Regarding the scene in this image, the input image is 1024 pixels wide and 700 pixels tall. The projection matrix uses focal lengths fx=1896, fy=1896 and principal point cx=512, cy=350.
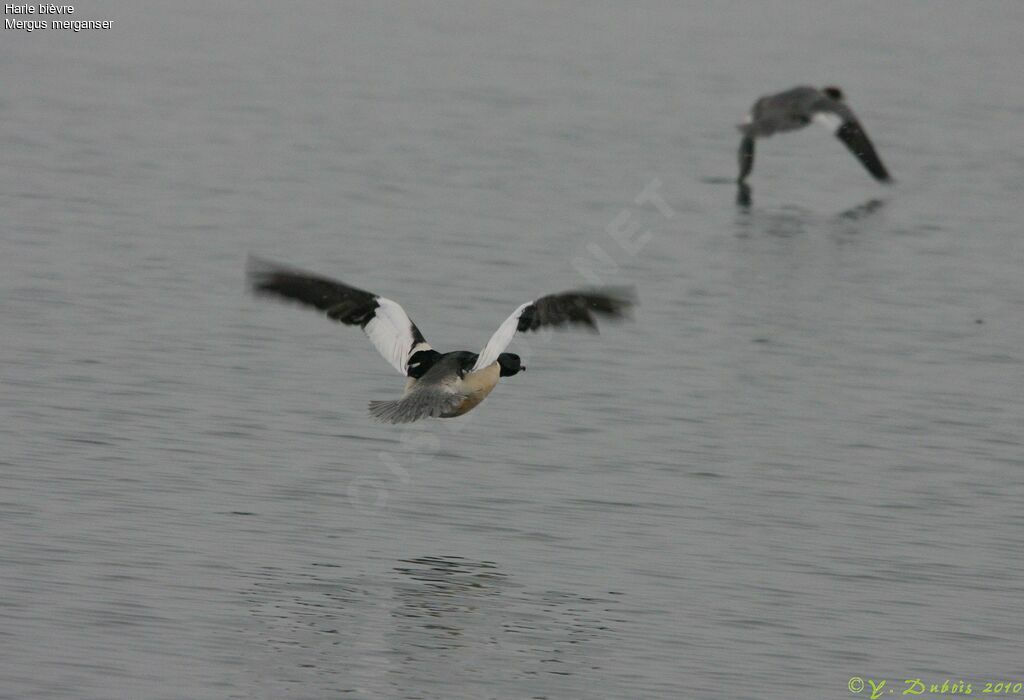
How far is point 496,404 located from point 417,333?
2.14 m

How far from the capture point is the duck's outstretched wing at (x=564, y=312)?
28.7 feet

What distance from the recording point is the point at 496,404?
11.7 m

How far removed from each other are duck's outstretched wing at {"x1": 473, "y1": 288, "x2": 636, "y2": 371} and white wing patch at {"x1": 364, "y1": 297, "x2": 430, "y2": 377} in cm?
53

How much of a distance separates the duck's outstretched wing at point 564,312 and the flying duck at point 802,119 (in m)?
10.6

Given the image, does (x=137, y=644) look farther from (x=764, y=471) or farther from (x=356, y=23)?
(x=356, y=23)

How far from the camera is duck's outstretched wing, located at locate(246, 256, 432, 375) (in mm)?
9438

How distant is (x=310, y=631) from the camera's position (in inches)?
301

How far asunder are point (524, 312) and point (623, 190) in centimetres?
1064

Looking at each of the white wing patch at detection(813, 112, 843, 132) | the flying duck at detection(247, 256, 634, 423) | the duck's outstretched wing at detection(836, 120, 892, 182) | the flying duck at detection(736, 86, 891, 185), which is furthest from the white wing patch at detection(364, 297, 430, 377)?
the duck's outstretched wing at detection(836, 120, 892, 182)

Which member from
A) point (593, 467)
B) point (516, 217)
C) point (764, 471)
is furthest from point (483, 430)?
point (516, 217)

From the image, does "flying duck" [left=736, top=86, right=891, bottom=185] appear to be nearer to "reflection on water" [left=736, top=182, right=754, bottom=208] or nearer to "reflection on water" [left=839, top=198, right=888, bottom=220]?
"reflection on water" [left=736, top=182, right=754, bottom=208]

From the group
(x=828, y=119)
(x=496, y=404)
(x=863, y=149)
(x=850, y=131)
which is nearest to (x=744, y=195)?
(x=828, y=119)

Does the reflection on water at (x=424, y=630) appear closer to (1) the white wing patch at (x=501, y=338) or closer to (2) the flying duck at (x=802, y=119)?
(1) the white wing patch at (x=501, y=338)

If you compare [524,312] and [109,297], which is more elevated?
[524,312]
